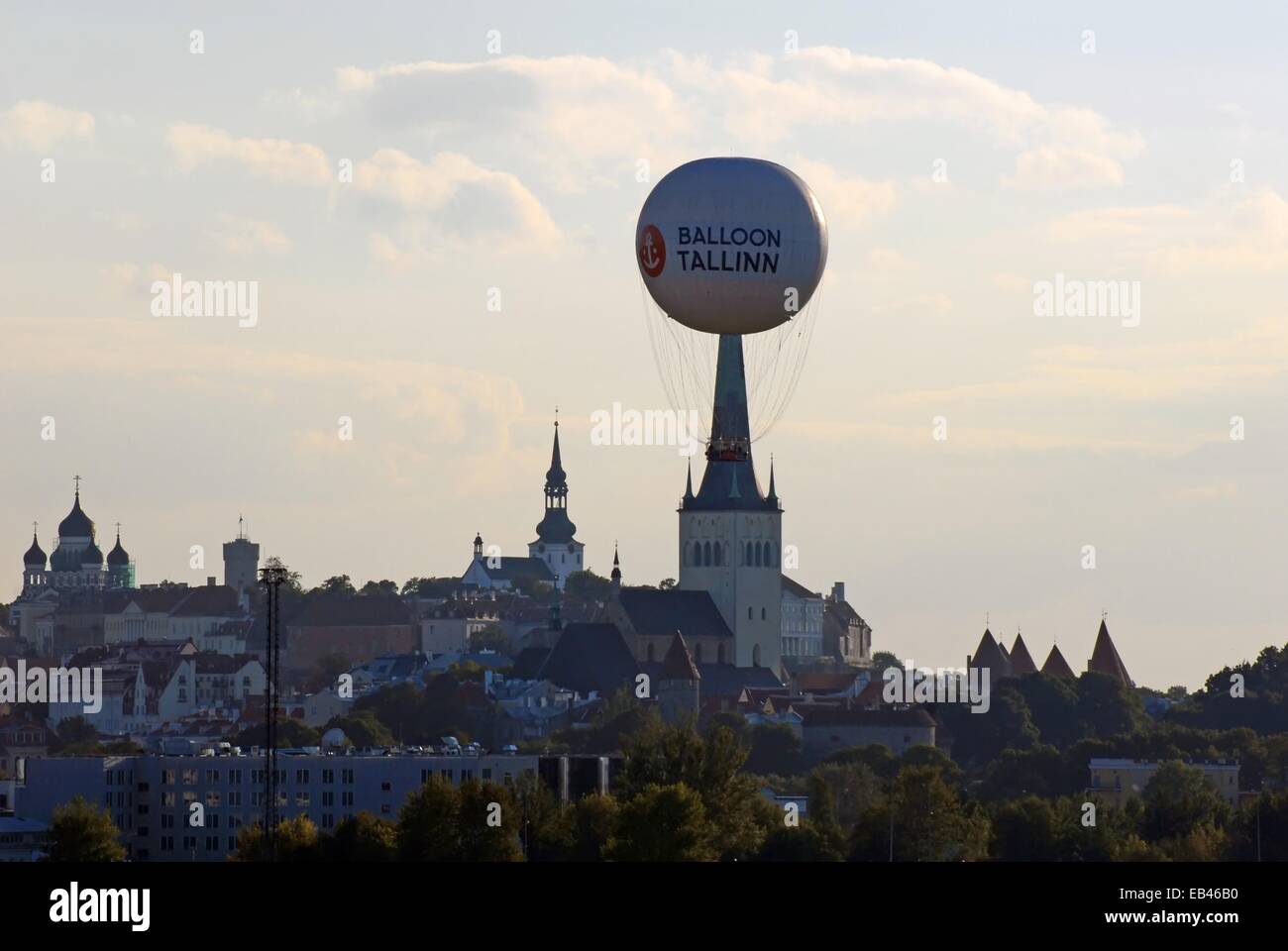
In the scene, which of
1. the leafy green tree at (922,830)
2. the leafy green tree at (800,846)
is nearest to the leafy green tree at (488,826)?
the leafy green tree at (800,846)

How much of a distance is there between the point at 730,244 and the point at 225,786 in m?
48.7

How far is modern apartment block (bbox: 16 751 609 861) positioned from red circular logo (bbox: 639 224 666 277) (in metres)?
39.3

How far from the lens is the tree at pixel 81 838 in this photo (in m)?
91.1

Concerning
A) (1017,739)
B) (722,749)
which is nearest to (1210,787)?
(722,749)

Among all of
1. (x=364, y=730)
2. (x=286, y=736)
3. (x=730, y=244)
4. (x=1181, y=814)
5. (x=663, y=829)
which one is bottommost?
(x=663, y=829)

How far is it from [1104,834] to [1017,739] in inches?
3218

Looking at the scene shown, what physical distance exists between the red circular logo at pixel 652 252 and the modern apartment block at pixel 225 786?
39340 mm

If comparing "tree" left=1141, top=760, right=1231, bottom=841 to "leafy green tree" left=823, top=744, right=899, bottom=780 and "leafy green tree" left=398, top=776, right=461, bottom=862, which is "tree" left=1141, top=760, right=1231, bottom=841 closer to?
→ "leafy green tree" left=398, top=776, right=461, bottom=862

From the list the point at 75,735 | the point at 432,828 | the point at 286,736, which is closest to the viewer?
the point at 432,828

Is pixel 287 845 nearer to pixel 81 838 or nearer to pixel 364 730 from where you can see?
pixel 81 838

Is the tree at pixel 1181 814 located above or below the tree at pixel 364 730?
below

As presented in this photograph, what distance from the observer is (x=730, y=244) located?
71438 mm

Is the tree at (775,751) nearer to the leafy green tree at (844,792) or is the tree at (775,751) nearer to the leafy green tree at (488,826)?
the leafy green tree at (844,792)

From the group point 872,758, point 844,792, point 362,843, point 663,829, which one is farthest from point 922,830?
point 872,758
